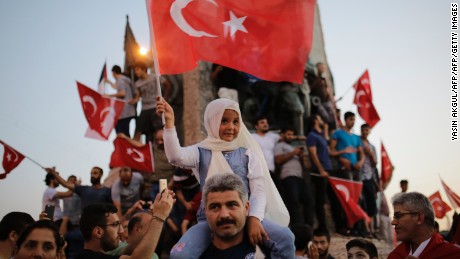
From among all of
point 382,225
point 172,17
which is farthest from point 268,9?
point 382,225

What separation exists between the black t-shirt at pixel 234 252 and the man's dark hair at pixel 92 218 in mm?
1532

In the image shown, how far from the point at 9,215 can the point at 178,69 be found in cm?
211

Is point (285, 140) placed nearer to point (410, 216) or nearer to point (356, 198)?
point (356, 198)

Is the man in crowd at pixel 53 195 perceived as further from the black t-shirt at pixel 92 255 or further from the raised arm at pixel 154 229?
the raised arm at pixel 154 229

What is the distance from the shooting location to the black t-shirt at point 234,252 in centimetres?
382

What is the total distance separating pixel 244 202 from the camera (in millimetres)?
3930

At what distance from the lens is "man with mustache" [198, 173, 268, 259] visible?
3.80 m

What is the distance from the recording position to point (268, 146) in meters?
9.95

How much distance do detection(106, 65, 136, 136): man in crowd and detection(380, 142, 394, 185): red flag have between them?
6093 millimetres

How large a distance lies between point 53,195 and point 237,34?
5.74 meters

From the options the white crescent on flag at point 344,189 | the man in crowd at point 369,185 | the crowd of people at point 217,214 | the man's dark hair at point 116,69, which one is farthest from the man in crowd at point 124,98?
the man in crowd at point 369,185

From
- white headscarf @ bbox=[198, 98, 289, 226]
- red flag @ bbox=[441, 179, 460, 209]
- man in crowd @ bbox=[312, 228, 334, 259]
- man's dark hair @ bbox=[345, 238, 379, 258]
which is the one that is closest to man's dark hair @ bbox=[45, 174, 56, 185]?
man in crowd @ bbox=[312, 228, 334, 259]

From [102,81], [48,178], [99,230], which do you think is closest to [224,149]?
[99,230]

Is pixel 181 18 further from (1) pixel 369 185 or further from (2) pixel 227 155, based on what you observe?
(1) pixel 369 185
